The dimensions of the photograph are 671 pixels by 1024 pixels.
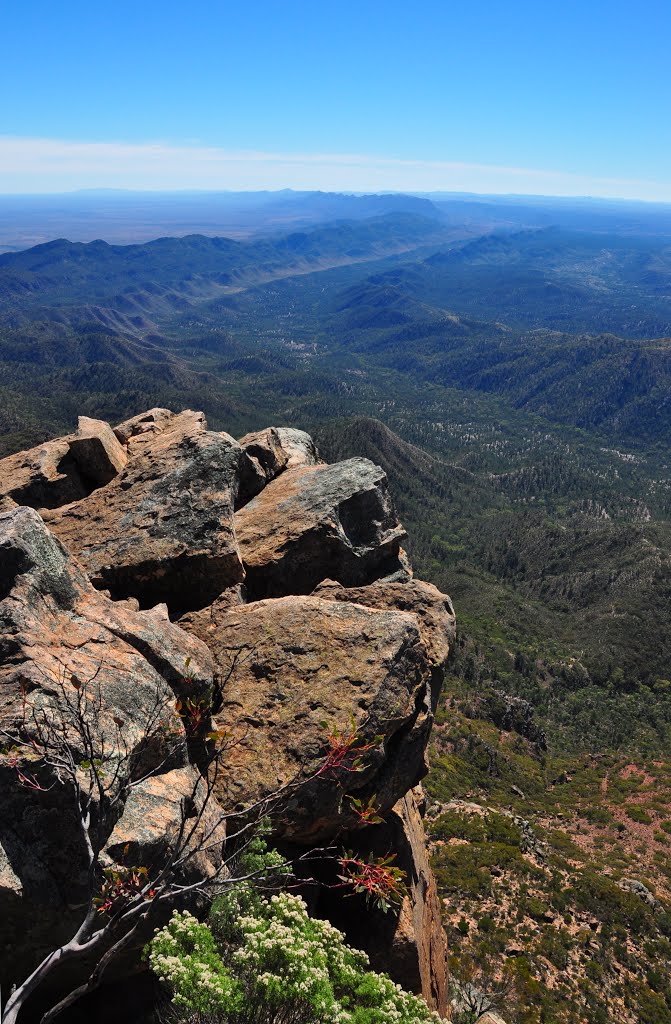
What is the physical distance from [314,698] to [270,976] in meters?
6.59

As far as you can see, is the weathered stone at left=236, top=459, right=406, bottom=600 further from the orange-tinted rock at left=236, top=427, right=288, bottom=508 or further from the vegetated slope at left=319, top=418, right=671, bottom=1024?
the vegetated slope at left=319, top=418, right=671, bottom=1024

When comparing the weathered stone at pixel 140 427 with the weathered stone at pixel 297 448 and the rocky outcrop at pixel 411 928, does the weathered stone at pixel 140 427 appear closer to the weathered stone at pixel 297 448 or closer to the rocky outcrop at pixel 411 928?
the weathered stone at pixel 297 448

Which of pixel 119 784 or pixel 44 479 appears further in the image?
pixel 44 479

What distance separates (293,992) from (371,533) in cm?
1653

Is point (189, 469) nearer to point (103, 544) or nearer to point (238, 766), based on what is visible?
point (103, 544)

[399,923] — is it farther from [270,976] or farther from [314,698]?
[270,976]

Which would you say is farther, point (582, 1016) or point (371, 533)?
point (582, 1016)

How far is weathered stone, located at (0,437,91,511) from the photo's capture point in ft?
78.9

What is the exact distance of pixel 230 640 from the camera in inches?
689

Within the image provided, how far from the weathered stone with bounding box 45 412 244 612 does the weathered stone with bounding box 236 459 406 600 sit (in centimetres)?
162

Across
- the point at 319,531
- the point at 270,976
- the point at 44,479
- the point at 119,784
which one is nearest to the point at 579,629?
the point at 319,531

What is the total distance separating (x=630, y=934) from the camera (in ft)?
131

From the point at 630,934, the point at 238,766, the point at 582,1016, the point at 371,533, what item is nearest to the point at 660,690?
the point at 630,934

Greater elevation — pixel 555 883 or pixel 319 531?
pixel 319 531
